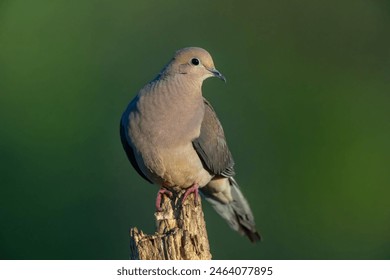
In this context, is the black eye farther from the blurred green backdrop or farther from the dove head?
the blurred green backdrop

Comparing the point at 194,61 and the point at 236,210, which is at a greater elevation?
the point at 194,61

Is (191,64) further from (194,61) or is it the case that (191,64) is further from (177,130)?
(177,130)

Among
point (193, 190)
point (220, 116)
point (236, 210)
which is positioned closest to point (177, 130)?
point (193, 190)

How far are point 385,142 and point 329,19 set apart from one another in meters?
1.78

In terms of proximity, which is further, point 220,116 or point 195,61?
point 220,116

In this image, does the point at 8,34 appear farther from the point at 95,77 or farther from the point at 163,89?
the point at 163,89

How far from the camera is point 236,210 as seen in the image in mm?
6340

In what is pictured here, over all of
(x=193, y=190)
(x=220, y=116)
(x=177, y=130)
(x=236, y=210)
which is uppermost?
(x=220, y=116)

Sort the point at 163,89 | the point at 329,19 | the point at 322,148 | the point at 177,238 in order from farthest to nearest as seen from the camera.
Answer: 1. the point at 329,19
2. the point at 322,148
3. the point at 163,89
4. the point at 177,238

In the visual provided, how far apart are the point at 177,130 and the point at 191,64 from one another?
0.51m

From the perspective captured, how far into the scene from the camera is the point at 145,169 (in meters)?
5.39

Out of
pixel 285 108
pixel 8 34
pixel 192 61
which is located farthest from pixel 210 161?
pixel 8 34

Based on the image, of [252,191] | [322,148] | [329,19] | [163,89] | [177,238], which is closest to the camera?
[177,238]

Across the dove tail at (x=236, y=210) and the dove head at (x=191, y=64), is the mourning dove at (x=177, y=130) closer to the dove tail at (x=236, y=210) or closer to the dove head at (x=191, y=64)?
the dove head at (x=191, y=64)
